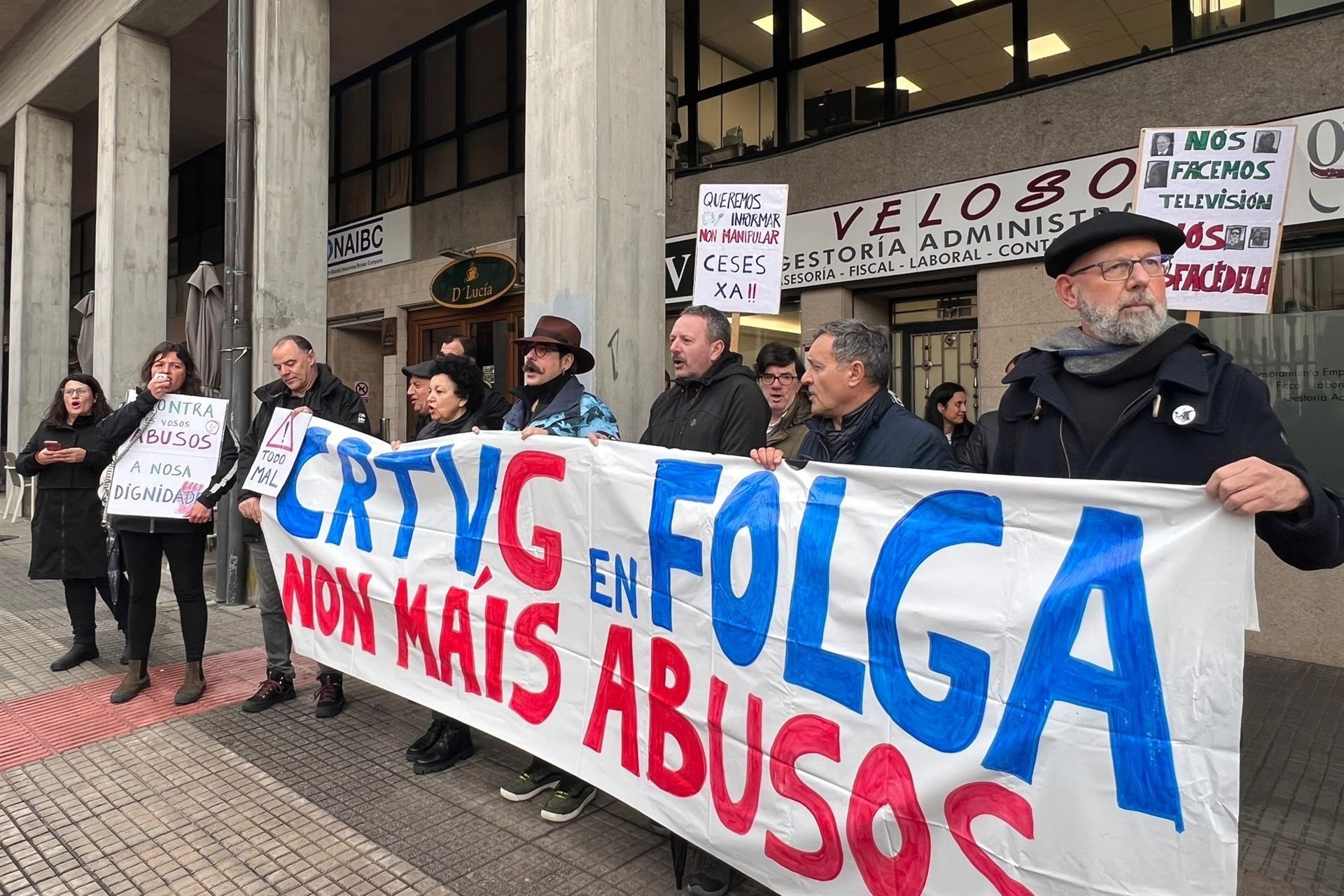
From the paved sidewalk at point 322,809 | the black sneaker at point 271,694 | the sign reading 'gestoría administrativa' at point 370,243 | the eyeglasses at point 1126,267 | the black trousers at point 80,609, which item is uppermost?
the sign reading 'gestoría administrativa' at point 370,243

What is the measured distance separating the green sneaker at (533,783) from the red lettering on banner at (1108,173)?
18.0ft

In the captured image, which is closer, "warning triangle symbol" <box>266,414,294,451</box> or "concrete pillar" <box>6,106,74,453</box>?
"warning triangle symbol" <box>266,414,294,451</box>

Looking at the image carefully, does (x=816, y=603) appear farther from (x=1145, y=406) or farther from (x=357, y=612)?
(x=357, y=612)

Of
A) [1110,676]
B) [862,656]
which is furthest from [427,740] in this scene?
[1110,676]

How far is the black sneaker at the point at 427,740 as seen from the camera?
3905mm

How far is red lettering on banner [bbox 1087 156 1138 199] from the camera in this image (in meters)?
6.15

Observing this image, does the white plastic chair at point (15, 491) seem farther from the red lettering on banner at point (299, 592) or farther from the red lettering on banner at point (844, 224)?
the red lettering on banner at point (844, 224)

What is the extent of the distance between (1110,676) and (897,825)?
69 cm

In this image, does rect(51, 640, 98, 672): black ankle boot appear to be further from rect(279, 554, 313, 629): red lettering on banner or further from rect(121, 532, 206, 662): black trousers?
rect(279, 554, 313, 629): red lettering on banner

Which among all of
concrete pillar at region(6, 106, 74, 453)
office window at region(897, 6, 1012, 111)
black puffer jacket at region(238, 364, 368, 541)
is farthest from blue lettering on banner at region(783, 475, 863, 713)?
concrete pillar at region(6, 106, 74, 453)

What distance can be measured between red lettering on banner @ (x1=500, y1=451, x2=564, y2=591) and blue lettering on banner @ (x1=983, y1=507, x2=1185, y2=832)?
1.78 meters

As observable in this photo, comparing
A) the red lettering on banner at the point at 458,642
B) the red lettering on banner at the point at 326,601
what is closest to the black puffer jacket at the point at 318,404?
the red lettering on banner at the point at 326,601

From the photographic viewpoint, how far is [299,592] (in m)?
4.45

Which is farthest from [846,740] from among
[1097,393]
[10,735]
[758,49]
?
[758,49]
